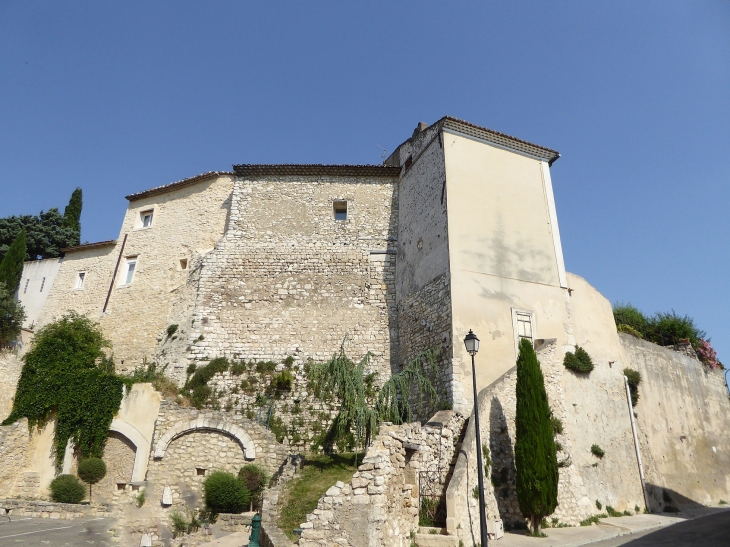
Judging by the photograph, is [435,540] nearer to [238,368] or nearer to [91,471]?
[238,368]

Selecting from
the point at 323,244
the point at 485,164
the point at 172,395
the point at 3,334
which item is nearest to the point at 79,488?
the point at 172,395

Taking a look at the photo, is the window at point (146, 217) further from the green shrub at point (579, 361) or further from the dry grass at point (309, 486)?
the green shrub at point (579, 361)

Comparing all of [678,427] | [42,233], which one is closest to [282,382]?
[678,427]

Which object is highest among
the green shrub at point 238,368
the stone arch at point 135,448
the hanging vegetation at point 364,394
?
the green shrub at point 238,368

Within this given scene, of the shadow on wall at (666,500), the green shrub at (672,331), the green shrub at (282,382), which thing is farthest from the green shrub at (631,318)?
the green shrub at (282,382)

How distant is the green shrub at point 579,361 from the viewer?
52.3 feet

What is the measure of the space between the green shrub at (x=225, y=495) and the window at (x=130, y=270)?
12.9m

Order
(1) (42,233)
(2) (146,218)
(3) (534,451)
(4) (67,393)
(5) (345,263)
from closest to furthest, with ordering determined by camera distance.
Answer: (3) (534,451) → (4) (67,393) → (5) (345,263) → (2) (146,218) → (1) (42,233)

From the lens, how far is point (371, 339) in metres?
18.3

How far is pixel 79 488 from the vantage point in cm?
1457

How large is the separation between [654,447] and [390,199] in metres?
14.5

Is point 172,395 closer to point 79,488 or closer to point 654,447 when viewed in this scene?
point 79,488

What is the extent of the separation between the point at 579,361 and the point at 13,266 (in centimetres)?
2596

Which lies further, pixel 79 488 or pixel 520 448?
pixel 79 488
